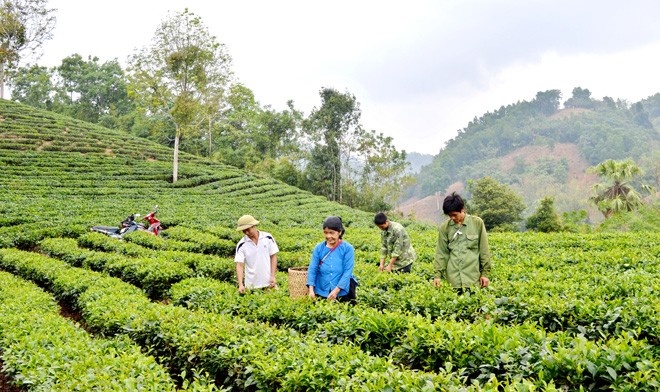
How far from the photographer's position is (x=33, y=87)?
6969 centimetres

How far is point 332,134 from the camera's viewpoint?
44812mm

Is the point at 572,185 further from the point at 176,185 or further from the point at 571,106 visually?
the point at 176,185

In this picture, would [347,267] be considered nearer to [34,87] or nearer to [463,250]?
[463,250]

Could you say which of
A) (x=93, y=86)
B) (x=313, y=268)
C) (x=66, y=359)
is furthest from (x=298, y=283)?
(x=93, y=86)

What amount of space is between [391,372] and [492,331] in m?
1.09

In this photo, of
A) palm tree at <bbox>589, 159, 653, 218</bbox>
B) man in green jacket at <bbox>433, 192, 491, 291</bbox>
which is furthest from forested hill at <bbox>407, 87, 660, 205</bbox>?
man in green jacket at <bbox>433, 192, 491, 291</bbox>

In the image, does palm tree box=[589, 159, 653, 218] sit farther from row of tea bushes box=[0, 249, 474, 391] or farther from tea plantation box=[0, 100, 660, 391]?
row of tea bushes box=[0, 249, 474, 391]

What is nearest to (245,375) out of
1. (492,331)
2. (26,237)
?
(492,331)

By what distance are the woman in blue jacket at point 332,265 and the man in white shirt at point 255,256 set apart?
1006 mm

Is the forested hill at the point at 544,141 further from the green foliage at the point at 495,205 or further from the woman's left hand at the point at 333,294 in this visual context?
the woman's left hand at the point at 333,294

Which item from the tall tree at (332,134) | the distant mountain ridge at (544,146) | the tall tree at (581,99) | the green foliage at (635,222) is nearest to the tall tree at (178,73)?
→ the tall tree at (332,134)

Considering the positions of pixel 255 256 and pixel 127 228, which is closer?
pixel 255 256

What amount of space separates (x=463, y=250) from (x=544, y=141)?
107445 millimetres

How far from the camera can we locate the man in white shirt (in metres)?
6.70
